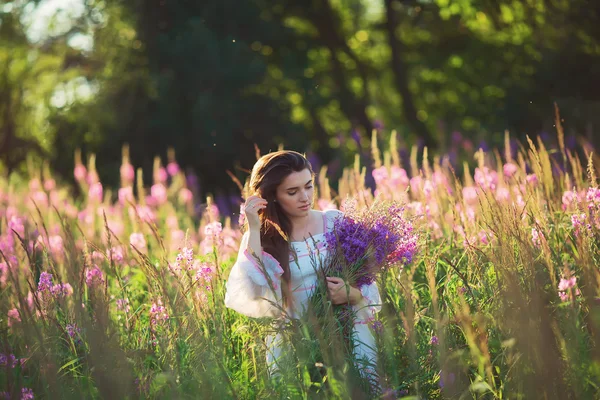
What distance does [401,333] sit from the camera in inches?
130

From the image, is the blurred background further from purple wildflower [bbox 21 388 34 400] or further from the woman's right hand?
purple wildflower [bbox 21 388 34 400]

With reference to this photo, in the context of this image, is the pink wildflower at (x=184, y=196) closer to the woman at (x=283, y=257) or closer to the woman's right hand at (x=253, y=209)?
the woman at (x=283, y=257)

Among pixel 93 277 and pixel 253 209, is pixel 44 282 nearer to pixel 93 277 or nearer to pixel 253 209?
pixel 93 277

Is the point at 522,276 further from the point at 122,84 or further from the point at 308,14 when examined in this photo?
the point at 308,14

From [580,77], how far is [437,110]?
7.65 m

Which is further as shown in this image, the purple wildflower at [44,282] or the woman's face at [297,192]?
the purple wildflower at [44,282]

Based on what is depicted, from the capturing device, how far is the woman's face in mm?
3215

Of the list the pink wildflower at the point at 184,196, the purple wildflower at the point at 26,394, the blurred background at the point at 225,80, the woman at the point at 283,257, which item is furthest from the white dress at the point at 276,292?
the blurred background at the point at 225,80

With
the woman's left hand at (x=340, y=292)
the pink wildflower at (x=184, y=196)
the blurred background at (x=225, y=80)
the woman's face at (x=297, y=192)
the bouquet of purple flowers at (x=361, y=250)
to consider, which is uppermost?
the blurred background at (x=225, y=80)

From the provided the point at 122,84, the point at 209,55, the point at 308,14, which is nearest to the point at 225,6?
the point at 209,55

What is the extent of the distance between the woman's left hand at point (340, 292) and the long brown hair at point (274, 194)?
270 mm

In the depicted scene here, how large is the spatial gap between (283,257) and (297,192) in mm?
297

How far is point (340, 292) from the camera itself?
2988 millimetres

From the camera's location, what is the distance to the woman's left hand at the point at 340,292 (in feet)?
9.64
